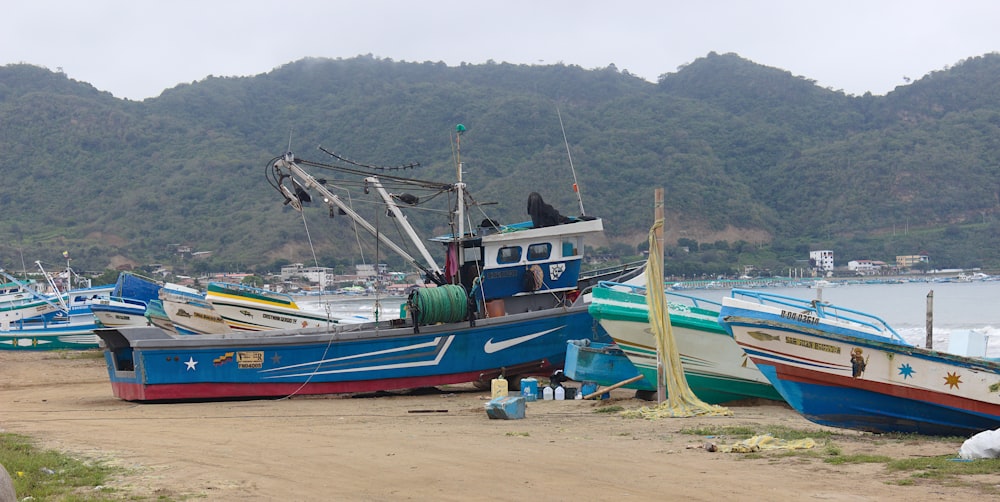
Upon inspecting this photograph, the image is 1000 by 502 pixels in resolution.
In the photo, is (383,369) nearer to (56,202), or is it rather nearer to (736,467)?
(736,467)

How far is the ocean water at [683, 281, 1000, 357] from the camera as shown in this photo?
37812mm

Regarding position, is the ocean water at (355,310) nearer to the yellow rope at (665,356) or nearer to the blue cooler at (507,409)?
the blue cooler at (507,409)

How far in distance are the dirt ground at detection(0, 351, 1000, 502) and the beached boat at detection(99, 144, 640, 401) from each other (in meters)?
0.66

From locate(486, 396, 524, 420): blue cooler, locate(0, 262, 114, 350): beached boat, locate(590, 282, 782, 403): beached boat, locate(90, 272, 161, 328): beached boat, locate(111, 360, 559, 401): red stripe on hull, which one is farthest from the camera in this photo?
locate(0, 262, 114, 350): beached boat

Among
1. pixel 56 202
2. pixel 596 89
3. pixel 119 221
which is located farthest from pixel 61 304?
pixel 596 89

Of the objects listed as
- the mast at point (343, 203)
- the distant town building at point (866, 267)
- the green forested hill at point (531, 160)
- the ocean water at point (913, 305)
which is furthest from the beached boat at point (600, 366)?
the distant town building at point (866, 267)

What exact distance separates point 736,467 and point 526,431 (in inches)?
134

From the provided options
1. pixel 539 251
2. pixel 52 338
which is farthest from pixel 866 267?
pixel 539 251

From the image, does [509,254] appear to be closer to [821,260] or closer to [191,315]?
[191,315]

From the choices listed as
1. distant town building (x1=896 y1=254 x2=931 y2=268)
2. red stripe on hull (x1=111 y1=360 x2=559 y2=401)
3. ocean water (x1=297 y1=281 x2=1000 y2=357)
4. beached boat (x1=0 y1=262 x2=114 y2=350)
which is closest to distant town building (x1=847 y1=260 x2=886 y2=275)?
distant town building (x1=896 y1=254 x2=931 y2=268)

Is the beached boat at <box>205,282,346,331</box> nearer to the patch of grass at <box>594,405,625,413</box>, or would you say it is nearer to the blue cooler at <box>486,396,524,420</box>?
the patch of grass at <box>594,405,625,413</box>

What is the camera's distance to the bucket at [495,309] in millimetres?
17969

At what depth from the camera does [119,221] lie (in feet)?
299

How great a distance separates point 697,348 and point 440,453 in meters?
5.94
